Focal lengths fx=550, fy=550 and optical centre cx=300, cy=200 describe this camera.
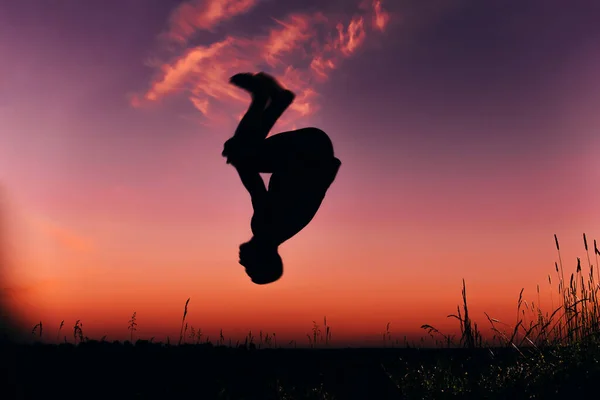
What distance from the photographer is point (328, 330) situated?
7.41 meters

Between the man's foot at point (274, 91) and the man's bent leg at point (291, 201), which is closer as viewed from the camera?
the man's bent leg at point (291, 201)

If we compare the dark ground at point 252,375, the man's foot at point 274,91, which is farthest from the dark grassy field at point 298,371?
the man's foot at point 274,91

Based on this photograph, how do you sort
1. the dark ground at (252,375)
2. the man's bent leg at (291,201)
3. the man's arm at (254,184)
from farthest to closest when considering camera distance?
the dark ground at (252,375) < the man's arm at (254,184) < the man's bent leg at (291,201)

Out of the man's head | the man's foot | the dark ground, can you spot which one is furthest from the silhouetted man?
the dark ground

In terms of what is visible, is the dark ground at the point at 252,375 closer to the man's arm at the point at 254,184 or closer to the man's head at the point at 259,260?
the man's head at the point at 259,260

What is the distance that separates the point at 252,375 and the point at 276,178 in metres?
2.39

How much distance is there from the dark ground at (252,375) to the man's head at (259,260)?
0.88 metres

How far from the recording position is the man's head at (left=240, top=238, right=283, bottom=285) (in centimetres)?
326

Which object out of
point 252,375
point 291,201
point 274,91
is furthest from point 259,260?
point 252,375

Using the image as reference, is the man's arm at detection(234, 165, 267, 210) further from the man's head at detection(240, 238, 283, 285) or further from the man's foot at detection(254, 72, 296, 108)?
the man's foot at detection(254, 72, 296, 108)

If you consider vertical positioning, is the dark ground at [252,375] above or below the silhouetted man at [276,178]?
below

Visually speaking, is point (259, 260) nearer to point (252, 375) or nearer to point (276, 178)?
point (276, 178)

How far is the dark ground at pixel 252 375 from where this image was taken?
408cm

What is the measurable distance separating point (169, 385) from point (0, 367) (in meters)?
1.68
